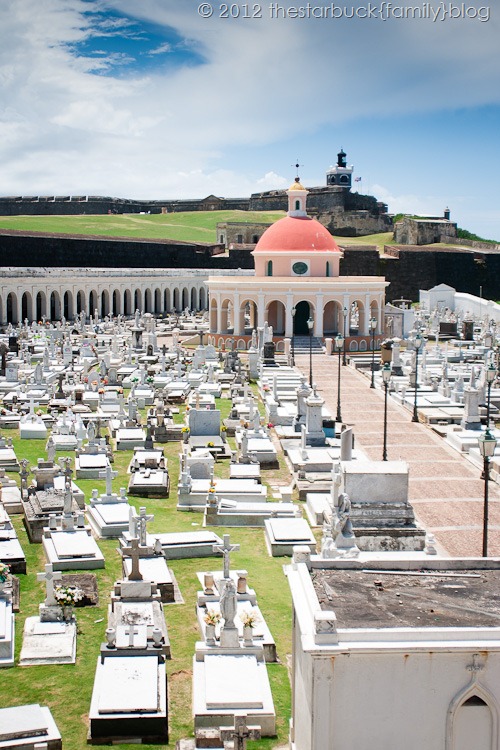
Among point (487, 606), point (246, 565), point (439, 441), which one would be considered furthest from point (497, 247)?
point (487, 606)

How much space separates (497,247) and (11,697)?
2879 inches

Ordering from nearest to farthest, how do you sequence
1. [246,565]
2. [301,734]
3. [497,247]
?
[301,734], [246,565], [497,247]

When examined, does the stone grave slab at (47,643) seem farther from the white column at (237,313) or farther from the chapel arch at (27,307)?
the chapel arch at (27,307)

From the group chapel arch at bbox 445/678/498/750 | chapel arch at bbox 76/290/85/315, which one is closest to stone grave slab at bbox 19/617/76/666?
chapel arch at bbox 445/678/498/750

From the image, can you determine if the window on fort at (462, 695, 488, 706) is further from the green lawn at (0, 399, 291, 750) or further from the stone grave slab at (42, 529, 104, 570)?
the stone grave slab at (42, 529, 104, 570)

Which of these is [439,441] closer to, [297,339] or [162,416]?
[162,416]

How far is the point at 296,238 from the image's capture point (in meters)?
47.5

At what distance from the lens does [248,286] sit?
45.5 m

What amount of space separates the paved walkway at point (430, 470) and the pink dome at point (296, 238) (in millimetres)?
15197

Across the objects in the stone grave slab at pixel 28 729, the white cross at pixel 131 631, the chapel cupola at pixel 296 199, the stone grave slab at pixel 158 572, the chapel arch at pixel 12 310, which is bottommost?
the stone grave slab at pixel 28 729

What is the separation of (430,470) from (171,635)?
33.1 ft

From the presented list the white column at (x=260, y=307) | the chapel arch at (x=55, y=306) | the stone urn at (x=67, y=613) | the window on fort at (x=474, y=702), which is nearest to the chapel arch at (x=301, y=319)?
the white column at (x=260, y=307)

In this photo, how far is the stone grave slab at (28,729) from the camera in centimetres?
871

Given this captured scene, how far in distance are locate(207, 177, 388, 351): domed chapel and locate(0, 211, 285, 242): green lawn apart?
35.3 metres
